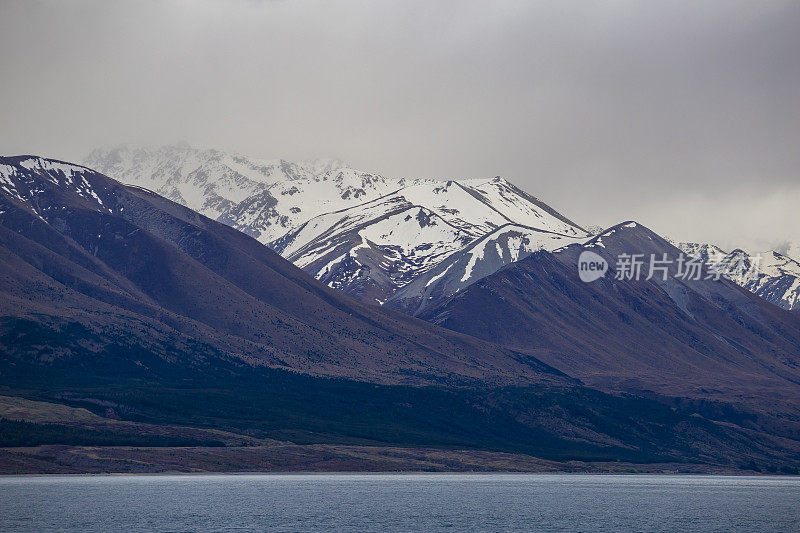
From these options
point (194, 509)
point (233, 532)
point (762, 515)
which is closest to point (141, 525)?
point (233, 532)

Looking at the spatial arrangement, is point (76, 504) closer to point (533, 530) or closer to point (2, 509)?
point (2, 509)

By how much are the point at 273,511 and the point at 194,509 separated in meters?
13.2

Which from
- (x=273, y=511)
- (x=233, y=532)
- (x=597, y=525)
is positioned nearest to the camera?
(x=233, y=532)

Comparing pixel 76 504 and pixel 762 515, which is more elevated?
pixel 762 515

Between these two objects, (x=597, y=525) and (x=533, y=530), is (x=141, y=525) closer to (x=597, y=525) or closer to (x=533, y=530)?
(x=533, y=530)

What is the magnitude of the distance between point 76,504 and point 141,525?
35.6 meters

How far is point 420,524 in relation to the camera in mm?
177000

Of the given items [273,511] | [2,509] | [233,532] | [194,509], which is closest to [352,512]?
[273,511]

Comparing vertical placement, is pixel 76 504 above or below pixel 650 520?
below

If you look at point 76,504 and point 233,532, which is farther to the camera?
point 76,504

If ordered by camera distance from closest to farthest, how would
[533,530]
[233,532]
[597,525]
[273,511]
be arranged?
[233,532], [533,530], [597,525], [273,511]

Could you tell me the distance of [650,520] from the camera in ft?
625

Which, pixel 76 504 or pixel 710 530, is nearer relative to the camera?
pixel 710 530

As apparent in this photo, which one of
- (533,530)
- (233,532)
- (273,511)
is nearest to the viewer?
(233,532)
